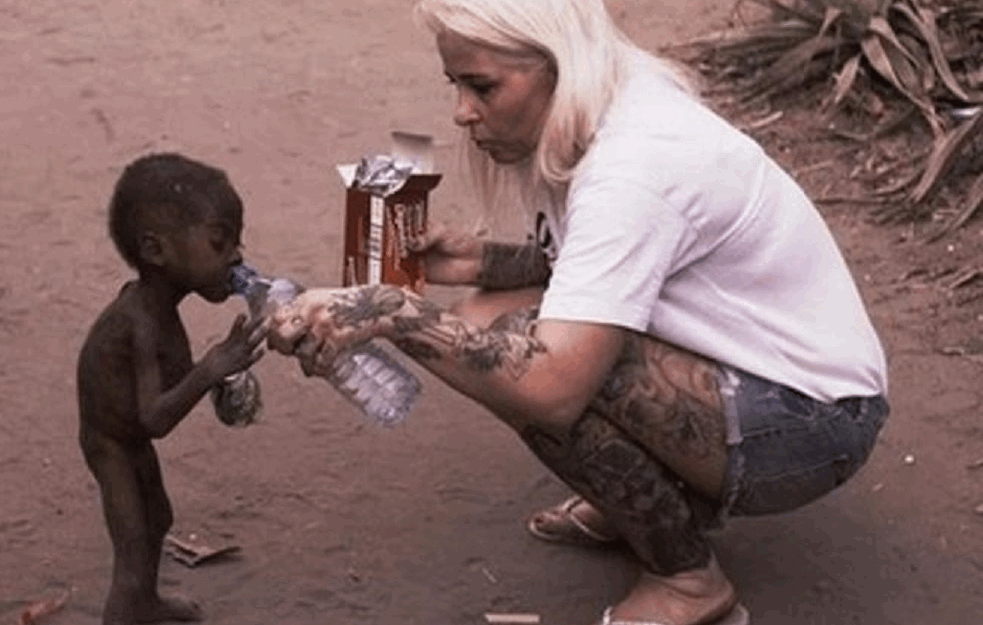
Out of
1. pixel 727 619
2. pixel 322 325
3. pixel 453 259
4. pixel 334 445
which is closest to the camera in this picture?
pixel 322 325

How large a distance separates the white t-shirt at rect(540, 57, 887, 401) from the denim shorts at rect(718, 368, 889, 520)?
26 mm

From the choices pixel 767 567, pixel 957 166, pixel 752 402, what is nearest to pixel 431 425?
pixel 767 567

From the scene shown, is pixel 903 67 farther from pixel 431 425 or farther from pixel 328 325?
pixel 328 325

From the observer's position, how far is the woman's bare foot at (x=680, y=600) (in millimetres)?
3992

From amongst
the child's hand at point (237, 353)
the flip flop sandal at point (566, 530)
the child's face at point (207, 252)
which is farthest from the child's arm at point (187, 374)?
the flip flop sandal at point (566, 530)

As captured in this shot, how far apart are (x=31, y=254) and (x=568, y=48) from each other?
243 centimetres

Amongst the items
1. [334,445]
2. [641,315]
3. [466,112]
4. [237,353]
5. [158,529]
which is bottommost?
[334,445]

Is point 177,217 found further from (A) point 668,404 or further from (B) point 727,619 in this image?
(B) point 727,619

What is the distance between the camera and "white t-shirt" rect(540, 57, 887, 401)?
11.4 feet

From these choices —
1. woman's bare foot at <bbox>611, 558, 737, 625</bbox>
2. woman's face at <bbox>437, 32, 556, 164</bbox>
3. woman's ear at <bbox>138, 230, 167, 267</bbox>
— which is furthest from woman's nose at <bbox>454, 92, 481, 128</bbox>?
woman's bare foot at <bbox>611, 558, 737, 625</bbox>

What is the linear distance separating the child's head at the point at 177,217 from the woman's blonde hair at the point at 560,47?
0.45 meters

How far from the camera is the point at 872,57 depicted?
6531mm

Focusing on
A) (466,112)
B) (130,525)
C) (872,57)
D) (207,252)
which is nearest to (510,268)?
(466,112)

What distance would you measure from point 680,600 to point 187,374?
979mm
